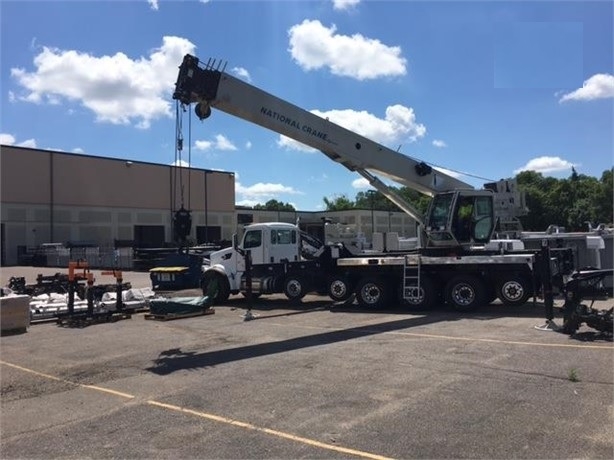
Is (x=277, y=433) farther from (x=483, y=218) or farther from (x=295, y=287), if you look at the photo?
(x=483, y=218)

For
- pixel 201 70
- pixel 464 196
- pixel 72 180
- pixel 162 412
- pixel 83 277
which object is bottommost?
pixel 162 412

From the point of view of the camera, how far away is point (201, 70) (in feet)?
44.3

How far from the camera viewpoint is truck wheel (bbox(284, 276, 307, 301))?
745 inches

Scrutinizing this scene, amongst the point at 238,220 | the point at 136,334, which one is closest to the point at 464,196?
the point at 136,334

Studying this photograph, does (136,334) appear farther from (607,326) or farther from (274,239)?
(607,326)

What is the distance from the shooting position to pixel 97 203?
68.1 m

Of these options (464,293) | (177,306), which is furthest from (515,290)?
(177,306)

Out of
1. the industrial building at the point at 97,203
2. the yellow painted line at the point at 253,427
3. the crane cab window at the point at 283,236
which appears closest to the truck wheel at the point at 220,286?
the crane cab window at the point at 283,236

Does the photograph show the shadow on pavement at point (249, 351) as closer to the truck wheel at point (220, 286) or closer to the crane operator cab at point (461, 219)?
the crane operator cab at point (461, 219)

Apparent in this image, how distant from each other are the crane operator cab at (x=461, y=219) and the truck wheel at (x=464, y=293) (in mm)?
1826

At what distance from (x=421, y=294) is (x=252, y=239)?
6498 mm

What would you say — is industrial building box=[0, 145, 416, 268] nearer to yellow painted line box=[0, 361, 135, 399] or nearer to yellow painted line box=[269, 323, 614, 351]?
yellow painted line box=[269, 323, 614, 351]

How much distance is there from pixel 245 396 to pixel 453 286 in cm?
965

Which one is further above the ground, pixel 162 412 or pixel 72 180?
pixel 72 180
